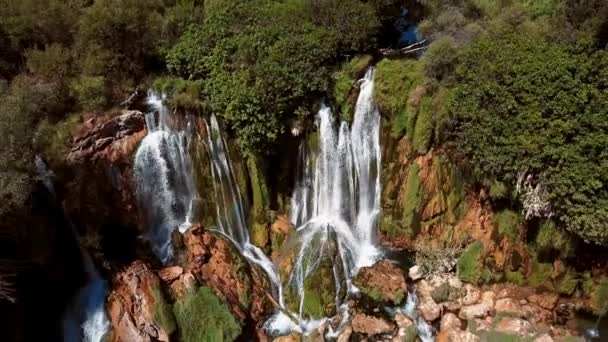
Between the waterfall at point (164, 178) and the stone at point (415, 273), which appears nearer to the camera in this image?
the stone at point (415, 273)

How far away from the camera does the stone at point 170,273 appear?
14504 millimetres

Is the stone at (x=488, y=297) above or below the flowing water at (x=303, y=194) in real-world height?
below

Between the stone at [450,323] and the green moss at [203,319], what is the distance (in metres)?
6.10

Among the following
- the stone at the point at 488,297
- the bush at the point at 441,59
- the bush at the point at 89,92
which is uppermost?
the bush at the point at 89,92

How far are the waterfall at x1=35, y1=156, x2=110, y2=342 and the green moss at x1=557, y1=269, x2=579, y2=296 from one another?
43.9 feet

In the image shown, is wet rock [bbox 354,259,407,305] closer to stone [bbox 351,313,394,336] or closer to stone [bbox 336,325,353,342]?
stone [bbox 351,313,394,336]

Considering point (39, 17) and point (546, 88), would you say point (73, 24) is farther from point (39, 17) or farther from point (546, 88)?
point (546, 88)

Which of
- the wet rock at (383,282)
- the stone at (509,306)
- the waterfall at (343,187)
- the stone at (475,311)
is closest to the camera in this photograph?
the stone at (509,306)

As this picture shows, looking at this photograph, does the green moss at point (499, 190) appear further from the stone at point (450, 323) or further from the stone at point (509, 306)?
the stone at point (450, 323)

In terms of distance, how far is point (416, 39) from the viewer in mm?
22875

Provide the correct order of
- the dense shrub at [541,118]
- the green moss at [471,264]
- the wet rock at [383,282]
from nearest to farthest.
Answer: the dense shrub at [541,118], the wet rock at [383,282], the green moss at [471,264]

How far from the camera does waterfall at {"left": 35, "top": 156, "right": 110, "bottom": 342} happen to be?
1377 centimetres

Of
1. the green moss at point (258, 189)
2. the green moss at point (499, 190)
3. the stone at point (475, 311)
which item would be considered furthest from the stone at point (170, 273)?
the green moss at point (499, 190)

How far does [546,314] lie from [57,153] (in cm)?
1555
